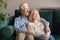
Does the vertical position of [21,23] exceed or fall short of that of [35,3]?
it falls short

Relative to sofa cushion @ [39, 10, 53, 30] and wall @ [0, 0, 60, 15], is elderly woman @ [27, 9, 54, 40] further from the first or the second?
wall @ [0, 0, 60, 15]

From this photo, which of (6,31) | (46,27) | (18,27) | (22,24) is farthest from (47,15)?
(6,31)

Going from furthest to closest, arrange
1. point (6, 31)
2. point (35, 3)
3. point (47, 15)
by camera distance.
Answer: point (35, 3) → point (47, 15) → point (6, 31)

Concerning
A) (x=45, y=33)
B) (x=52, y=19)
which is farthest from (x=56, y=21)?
(x=45, y=33)

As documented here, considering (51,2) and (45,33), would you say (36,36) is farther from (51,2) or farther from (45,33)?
(51,2)

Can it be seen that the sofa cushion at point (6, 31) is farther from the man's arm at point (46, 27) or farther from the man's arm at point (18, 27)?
the man's arm at point (46, 27)

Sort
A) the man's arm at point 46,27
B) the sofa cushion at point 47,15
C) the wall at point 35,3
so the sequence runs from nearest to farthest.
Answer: the man's arm at point 46,27 < the sofa cushion at point 47,15 < the wall at point 35,3

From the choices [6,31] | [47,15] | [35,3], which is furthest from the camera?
[35,3]

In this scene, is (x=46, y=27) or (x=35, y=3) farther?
(x=35, y=3)

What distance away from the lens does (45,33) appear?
275cm

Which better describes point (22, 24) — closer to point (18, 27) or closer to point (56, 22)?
point (18, 27)

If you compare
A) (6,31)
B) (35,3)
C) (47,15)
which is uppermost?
(35,3)

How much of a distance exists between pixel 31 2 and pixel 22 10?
93cm

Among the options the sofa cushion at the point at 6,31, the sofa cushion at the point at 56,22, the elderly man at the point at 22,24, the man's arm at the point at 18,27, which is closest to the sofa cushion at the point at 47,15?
the sofa cushion at the point at 56,22
